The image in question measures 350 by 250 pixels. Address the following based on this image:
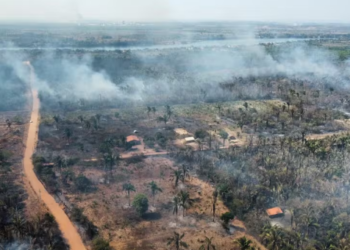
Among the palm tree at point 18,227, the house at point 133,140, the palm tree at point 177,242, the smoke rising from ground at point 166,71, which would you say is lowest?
the palm tree at point 177,242

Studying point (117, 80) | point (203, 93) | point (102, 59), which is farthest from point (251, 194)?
point (102, 59)

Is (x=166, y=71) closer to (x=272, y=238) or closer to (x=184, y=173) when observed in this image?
(x=184, y=173)

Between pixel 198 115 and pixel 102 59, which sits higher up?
pixel 102 59

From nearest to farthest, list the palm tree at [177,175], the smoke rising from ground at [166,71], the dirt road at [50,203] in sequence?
the dirt road at [50,203]
the palm tree at [177,175]
the smoke rising from ground at [166,71]

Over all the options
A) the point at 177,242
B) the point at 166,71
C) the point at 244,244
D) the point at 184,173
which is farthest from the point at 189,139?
the point at 166,71

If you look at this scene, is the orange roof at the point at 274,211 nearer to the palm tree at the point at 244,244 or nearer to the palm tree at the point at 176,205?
the palm tree at the point at 244,244

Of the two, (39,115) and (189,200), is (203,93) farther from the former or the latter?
(189,200)

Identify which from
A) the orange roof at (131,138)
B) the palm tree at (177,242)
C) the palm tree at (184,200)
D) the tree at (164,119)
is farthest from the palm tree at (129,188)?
the tree at (164,119)
